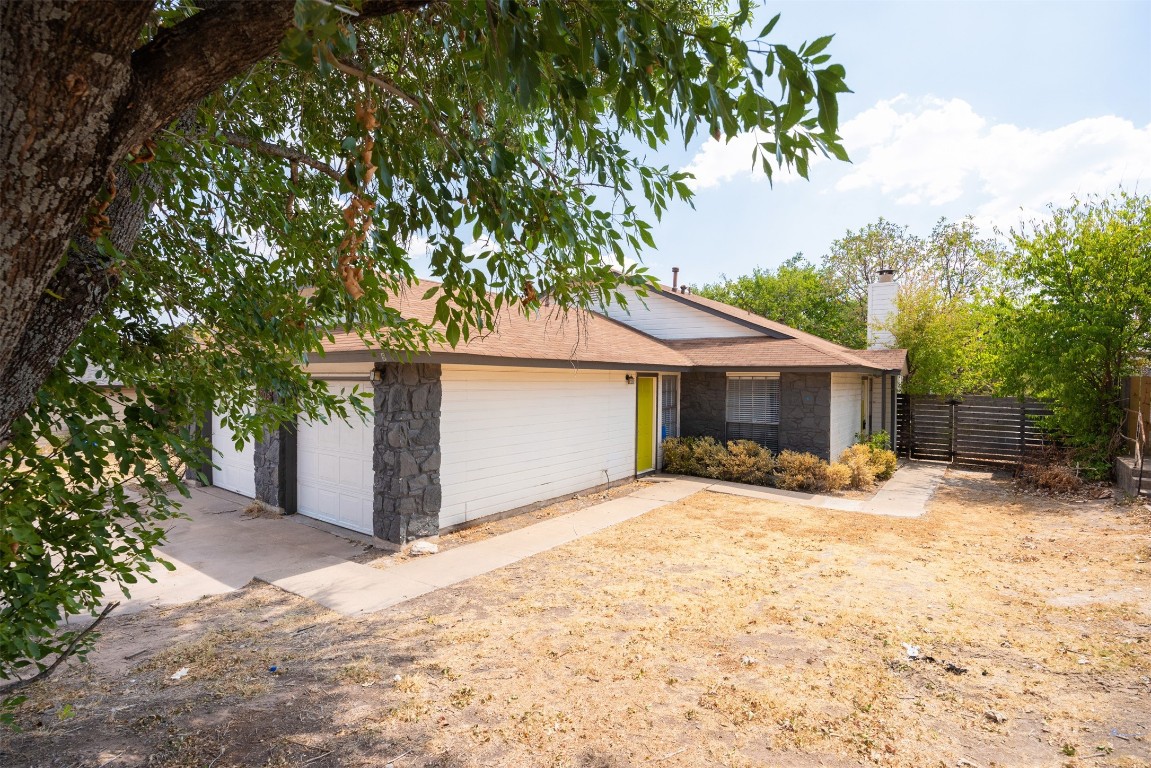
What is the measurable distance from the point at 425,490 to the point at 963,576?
685 centimetres

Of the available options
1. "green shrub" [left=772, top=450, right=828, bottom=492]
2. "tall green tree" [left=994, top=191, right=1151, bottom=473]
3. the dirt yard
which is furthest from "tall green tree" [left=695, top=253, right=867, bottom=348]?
the dirt yard

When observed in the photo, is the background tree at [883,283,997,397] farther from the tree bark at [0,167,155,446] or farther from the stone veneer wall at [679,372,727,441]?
the tree bark at [0,167,155,446]

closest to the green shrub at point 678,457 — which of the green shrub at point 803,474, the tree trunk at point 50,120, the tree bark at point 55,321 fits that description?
the green shrub at point 803,474

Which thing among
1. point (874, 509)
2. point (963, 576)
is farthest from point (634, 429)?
point (963, 576)

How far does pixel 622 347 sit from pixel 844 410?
237 inches

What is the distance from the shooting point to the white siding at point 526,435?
8383 millimetres

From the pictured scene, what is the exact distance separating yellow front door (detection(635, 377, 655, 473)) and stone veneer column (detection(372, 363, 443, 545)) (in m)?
6.01

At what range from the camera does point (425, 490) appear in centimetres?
780

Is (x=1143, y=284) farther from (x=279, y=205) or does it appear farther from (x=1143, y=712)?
(x=279, y=205)

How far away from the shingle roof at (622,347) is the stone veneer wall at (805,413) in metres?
0.54

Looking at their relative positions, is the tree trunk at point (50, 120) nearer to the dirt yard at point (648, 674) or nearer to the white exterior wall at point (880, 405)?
the dirt yard at point (648, 674)

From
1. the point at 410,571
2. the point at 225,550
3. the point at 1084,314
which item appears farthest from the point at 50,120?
the point at 1084,314

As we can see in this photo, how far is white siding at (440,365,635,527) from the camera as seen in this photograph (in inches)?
330

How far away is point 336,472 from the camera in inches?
341
